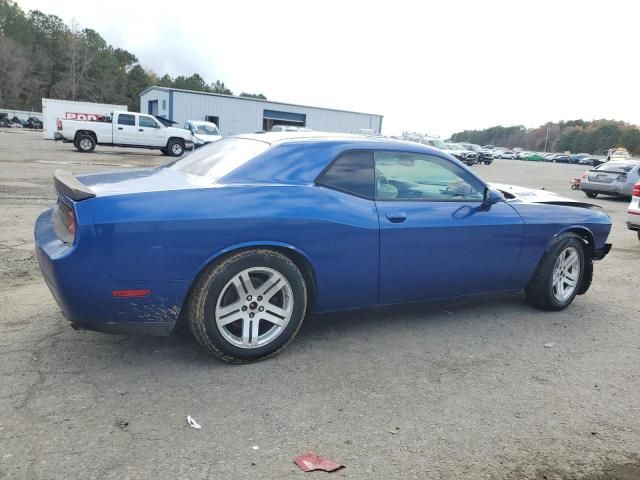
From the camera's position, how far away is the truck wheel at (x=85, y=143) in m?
22.4

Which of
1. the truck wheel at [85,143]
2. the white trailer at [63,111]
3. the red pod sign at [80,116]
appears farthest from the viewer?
the red pod sign at [80,116]

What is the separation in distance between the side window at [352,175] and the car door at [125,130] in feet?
70.7

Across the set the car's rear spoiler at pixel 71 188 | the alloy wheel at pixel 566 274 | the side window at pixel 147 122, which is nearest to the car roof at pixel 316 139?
the car's rear spoiler at pixel 71 188

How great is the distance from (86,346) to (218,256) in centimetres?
120

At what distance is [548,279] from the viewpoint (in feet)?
15.3

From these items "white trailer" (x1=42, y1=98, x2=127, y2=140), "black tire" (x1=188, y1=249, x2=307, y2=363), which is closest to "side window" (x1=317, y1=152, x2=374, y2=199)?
"black tire" (x1=188, y1=249, x2=307, y2=363)

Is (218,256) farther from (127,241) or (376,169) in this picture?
(376,169)

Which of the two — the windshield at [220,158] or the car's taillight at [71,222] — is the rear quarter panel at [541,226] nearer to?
the windshield at [220,158]

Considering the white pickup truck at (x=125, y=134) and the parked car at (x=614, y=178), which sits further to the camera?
the white pickup truck at (x=125, y=134)

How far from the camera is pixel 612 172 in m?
16.1

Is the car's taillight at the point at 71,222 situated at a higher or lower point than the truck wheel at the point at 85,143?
lower

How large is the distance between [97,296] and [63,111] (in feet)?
120

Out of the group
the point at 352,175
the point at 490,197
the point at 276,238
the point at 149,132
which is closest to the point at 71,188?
the point at 276,238

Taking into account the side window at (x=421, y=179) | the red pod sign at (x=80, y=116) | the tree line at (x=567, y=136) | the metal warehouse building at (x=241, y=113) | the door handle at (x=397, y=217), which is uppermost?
the tree line at (x=567, y=136)
